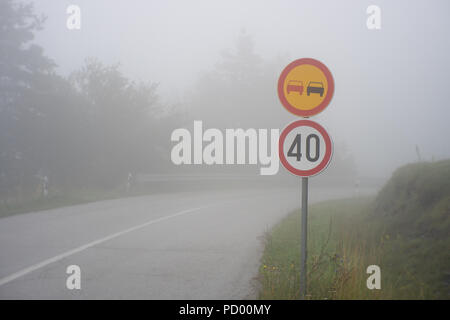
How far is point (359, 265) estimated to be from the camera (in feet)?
16.2

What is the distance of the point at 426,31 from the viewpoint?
2328 centimetres

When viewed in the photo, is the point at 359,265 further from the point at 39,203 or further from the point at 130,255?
the point at 39,203

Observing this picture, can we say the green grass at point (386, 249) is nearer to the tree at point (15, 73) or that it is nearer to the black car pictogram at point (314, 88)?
the black car pictogram at point (314, 88)

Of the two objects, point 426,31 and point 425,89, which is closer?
point 426,31

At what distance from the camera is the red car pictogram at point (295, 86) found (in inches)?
164

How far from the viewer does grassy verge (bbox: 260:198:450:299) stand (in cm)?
405

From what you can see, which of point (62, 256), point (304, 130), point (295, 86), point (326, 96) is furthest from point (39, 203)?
point (326, 96)

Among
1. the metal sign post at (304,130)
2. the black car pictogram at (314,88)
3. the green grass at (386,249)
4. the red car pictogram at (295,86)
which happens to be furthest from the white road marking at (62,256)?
the black car pictogram at (314,88)

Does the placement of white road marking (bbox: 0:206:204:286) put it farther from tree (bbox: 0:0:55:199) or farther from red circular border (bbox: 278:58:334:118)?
tree (bbox: 0:0:55:199)

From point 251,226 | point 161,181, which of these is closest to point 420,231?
point 251,226

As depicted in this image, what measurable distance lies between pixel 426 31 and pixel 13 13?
92.8ft

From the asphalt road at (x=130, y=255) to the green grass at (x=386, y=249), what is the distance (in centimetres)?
54
